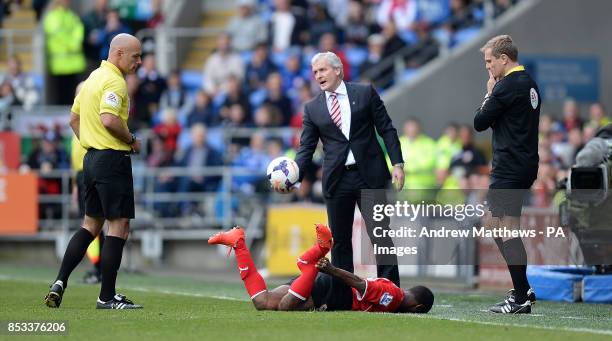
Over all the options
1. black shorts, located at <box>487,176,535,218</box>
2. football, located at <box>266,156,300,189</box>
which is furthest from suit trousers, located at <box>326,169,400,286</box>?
black shorts, located at <box>487,176,535,218</box>

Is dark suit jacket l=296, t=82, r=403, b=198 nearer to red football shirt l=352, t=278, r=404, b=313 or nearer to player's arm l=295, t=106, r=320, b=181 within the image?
player's arm l=295, t=106, r=320, b=181

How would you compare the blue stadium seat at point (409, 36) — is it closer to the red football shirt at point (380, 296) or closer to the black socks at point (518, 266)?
the black socks at point (518, 266)

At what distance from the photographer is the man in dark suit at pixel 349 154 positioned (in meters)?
11.9

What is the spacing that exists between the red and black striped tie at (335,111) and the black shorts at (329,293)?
149cm

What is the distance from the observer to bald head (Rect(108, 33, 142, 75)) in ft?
37.9

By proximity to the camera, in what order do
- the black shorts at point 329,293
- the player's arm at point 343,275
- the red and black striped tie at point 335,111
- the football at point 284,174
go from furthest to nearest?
1. the red and black striped tie at point 335,111
2. the football at point 284,174
3. the black shorts at point 329,293
4. the player's arm at point 343,275

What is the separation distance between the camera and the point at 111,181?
1149 centimetres

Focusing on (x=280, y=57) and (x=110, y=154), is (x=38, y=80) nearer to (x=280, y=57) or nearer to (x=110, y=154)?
(x=280, y=57)

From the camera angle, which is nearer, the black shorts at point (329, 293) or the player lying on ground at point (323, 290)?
the player lying on ground at point (323, 290)

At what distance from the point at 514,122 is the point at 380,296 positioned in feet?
5.90

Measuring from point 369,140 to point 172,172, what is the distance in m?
10.4

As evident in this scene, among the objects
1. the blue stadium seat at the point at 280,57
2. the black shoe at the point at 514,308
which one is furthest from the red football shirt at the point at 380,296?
the blue stadium seat at the point at 280,57

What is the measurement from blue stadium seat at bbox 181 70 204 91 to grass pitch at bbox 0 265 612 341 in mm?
12146

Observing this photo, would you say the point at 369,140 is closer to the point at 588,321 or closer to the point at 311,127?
the point at 311,127
